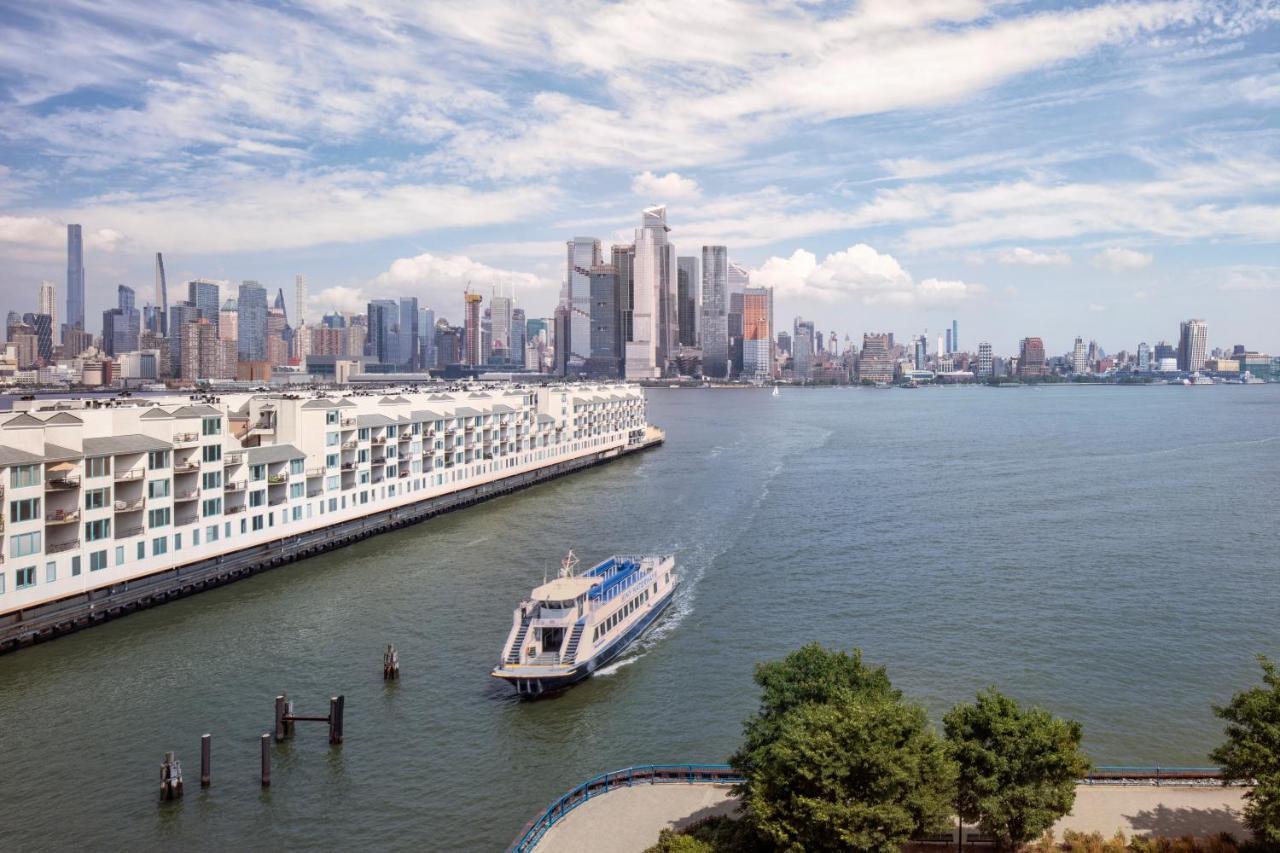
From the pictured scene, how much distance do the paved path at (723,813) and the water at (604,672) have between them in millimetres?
2508

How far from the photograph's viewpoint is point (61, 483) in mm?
33500

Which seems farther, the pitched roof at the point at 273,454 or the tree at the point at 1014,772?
the pitched roof at the point at 273,454

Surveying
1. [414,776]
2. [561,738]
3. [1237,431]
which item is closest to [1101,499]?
[561,738]

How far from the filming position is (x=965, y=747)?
17.6 metres

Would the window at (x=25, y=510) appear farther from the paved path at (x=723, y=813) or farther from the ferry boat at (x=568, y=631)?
the paved path at (x=723, y=813)

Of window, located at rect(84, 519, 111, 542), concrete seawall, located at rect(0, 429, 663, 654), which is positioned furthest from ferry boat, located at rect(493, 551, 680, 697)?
window, located at rect(84, 519, 111, 542)

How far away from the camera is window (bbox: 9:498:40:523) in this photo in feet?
103

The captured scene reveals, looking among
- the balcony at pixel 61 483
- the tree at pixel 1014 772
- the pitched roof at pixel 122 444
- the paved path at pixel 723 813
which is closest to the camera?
the tree at pixel 1014 772

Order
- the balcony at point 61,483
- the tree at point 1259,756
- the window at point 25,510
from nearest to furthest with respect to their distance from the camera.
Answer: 1. the tree at point 1259,756
2. the window at point 25,510
3. the balcony at point 61,483

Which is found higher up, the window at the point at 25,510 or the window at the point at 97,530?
the window at the point at 25,510

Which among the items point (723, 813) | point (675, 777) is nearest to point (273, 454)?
point (675, 777)

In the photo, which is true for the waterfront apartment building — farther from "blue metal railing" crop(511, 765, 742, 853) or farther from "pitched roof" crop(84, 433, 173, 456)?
"blue metal railing" crop(511, 765, 742, 853)

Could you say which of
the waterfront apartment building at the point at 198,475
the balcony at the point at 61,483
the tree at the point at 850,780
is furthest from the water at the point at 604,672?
the tree at the point at 850,780

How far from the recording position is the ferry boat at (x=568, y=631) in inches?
1099
